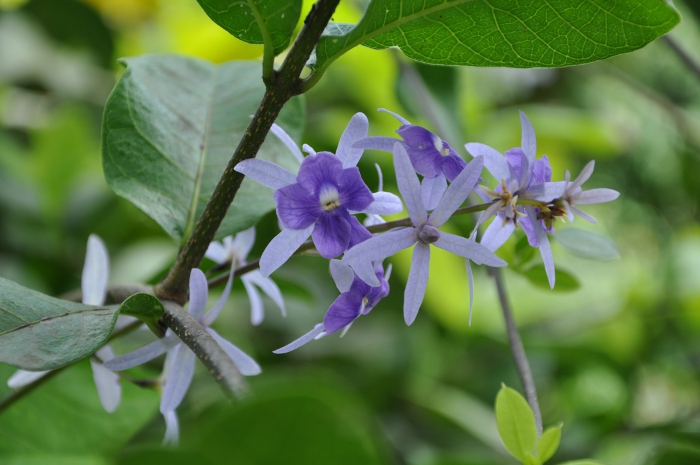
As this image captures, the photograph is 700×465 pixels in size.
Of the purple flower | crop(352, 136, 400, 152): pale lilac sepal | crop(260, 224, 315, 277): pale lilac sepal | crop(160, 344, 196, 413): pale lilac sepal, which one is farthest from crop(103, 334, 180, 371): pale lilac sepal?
the purple flower

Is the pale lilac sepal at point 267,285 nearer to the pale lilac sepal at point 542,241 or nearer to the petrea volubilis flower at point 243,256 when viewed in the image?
the petrea volubilis flower at point 243,256

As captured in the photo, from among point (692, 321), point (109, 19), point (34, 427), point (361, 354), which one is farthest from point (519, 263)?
point (109, 19)

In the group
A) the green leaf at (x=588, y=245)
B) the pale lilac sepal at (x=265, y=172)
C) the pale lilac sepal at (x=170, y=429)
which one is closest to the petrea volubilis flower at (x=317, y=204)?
the pale lilac sepal at (x=265, y=172)

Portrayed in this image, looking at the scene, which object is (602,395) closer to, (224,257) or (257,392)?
(224,257)

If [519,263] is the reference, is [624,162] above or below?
below

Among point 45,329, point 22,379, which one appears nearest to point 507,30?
point 45,329

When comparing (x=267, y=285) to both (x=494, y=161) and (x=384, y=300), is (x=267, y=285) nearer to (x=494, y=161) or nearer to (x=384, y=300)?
(x=494, y=161)
